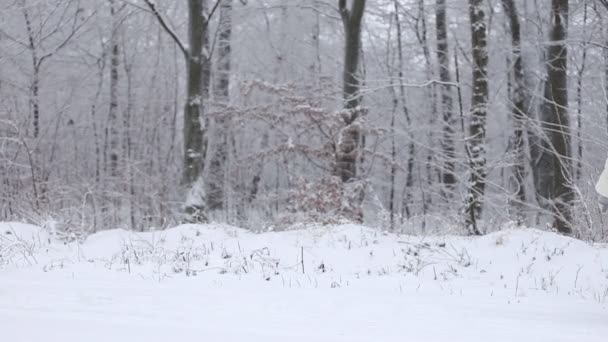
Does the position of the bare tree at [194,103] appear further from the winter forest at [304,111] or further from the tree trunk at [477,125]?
the tree trunk at [477,125]

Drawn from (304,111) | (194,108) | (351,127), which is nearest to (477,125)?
(351,127)

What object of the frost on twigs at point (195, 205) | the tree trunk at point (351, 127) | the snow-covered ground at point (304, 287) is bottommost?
A: the snow-covered ground at point (304, 287)

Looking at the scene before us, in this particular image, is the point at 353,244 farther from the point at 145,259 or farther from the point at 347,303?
the point at 347,303

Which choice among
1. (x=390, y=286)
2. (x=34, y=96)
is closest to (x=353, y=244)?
(x=390, y=286)

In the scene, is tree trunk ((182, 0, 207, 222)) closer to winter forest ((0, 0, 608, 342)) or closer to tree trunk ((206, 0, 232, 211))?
winter forest ((0, 0, 608, 342))

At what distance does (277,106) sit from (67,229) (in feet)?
15.9

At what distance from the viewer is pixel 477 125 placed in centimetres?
1048

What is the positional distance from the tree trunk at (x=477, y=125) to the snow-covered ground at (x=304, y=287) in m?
2.33

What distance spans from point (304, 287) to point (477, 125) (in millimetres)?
6760

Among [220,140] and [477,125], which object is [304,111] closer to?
[477,125]

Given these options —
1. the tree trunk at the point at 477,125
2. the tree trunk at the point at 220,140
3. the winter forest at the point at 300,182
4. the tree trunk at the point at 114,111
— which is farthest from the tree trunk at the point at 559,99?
the tree trunk at the point at 114,111

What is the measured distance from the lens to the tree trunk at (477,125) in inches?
386

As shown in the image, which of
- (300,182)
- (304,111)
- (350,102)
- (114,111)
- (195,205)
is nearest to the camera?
(195,205)

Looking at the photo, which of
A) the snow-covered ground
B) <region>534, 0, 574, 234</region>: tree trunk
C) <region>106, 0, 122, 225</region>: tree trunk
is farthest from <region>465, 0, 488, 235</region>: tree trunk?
<region>106, 0, 122, 225</region>: tree trunk
